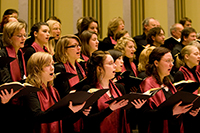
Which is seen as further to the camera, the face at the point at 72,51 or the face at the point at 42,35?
the face at the point at 42,35

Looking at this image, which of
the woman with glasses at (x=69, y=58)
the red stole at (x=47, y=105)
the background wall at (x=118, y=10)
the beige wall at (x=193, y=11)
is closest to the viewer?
the red stole at (x=47, y=105)

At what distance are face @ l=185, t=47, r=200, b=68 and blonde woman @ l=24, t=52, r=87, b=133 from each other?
199cm

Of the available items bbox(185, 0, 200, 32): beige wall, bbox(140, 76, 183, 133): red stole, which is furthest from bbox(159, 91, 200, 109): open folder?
bbox(185, 0, 200, 32): beige wall

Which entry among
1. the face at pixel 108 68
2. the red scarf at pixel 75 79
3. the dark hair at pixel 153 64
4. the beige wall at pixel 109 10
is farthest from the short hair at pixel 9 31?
the beige wall at pixel 109 10

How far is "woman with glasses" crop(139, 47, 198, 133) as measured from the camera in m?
2.81

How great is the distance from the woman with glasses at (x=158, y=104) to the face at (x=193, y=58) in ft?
2.85

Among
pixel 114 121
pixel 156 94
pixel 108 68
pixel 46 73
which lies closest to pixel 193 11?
pixel 156 94

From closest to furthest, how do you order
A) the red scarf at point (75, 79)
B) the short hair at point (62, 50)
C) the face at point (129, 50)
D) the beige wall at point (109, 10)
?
the red scarf at point (75, 79), the short hair at point (62, 50), the face at point (129, 50), the beige wall at point (109, 10)

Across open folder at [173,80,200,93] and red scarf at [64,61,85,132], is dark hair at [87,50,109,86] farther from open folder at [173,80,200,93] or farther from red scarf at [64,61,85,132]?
open folder at [173,80,200,93]

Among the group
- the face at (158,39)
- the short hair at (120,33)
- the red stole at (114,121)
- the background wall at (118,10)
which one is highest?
the background wall at (118,10)

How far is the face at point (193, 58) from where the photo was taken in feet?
13.1

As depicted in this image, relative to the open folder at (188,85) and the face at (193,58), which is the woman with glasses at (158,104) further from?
the face at (193,58)

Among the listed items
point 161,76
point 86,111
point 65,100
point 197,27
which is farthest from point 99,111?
point 197,27

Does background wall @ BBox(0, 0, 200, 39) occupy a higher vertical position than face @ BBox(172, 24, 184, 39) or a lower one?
higher
